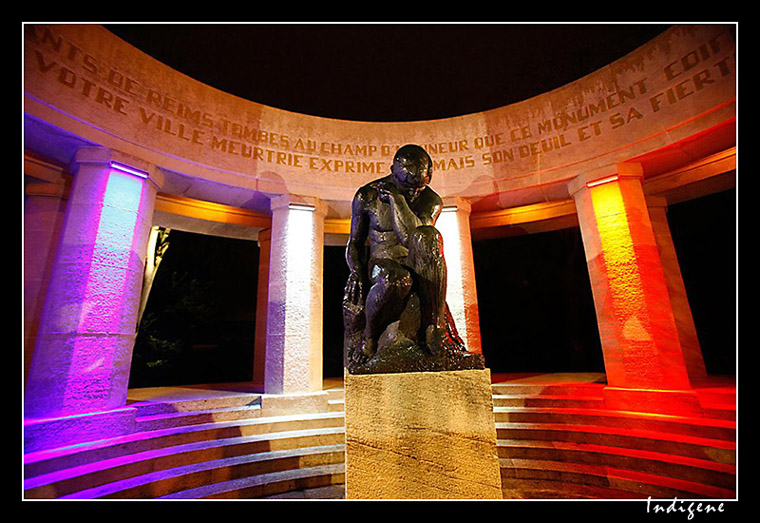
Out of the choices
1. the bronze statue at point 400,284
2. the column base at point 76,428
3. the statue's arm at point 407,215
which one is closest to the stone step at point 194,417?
the column base at point 76,428

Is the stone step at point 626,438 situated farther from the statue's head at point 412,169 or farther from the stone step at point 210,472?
the statue's head at point 412,169

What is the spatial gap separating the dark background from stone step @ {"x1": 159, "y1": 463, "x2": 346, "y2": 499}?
6408mm

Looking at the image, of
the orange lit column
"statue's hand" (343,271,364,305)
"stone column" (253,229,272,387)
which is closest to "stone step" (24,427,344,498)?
"statue's hand" (343,271,364,305)

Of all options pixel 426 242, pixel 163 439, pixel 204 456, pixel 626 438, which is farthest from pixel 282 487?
pixel 626 438

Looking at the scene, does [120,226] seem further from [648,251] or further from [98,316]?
[648,251]

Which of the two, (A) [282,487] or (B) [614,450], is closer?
(A) [282,487]

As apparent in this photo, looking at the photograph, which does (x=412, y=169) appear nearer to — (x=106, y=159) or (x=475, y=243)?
(x=106, y=159)

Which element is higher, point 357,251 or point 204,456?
point 357,251

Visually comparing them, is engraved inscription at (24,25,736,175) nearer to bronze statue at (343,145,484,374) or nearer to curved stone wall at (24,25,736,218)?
curved stone wall at (24,25,736,218)

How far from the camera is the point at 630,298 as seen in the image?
518 centimetres

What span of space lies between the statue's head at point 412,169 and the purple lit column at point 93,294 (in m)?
4.35

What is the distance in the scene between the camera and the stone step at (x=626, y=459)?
10.9ft

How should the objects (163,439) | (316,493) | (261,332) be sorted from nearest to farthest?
(316,493)
(163,439)
(261,332)

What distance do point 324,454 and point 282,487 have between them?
677 millimetres
